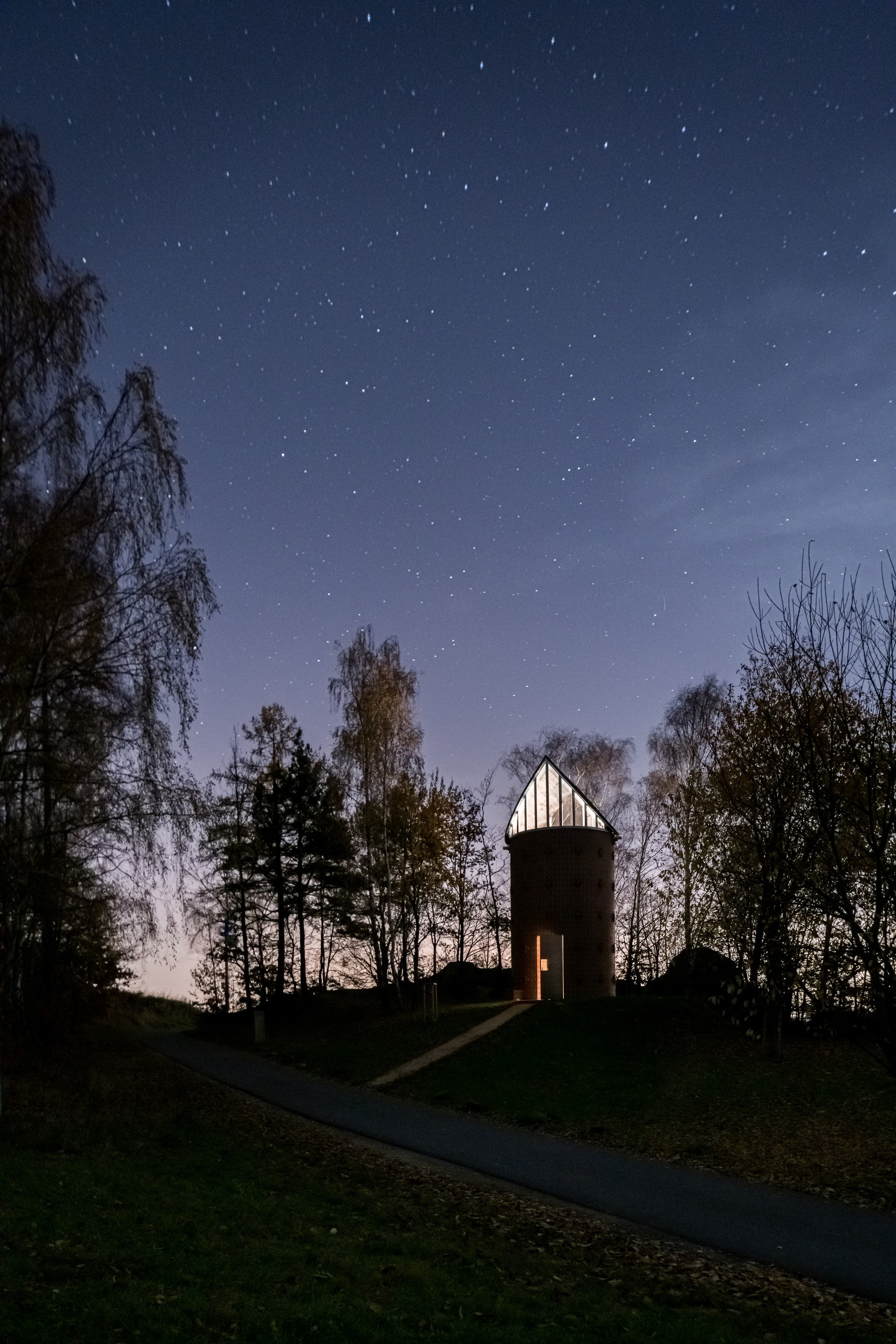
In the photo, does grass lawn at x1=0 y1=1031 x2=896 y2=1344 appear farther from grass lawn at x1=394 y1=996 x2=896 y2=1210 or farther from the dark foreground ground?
grass lawn at x1=394 y1=996 x2=896 y2=1210

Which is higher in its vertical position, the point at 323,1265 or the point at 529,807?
the point at 529,807

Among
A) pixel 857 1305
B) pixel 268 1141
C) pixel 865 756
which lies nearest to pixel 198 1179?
pixel 268 1141

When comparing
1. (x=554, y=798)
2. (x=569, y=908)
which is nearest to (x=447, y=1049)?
(x=569, y=908)

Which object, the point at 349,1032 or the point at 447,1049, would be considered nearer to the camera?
the point at 447,1049

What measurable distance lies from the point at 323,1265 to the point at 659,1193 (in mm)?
5359

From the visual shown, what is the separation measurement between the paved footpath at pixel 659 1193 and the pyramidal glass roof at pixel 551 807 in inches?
624

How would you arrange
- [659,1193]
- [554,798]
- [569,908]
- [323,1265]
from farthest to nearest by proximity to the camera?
[554,798], [569,908], [659,1193], [323,1265]

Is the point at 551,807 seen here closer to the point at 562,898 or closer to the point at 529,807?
the point at 529,807

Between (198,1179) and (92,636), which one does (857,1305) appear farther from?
(92,636)

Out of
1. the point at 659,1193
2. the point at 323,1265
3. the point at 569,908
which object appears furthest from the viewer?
the point at 569,908

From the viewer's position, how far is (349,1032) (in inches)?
1235

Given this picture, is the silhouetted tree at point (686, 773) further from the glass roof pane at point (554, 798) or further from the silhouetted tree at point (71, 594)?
the silhouetted tree at point (71, 594)

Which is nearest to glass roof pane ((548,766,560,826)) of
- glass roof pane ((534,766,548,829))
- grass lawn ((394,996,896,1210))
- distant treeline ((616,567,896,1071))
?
glass roof pane ((534,766,548,829))

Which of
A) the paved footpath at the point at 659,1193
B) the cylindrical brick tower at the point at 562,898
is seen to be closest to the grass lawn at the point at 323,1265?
the paved footpath at the point at 659,1193
